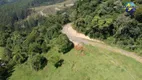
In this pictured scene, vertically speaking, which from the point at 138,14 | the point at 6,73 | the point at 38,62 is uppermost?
the point at 138,14

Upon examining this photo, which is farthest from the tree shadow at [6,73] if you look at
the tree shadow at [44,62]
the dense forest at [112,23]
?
the dense forest at [112,23]

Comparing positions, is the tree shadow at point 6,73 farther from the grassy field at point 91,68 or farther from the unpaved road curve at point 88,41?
the unpaved road curve at point 88,41

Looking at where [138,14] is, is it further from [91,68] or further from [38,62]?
[38,62]

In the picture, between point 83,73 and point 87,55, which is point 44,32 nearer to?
point 87,55

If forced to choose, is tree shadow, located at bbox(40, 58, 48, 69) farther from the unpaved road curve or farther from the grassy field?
the unpaved road curve

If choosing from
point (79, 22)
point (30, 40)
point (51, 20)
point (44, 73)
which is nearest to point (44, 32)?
point (30, 40)

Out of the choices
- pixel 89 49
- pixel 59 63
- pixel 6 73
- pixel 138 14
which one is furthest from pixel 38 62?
pixel 138 14
